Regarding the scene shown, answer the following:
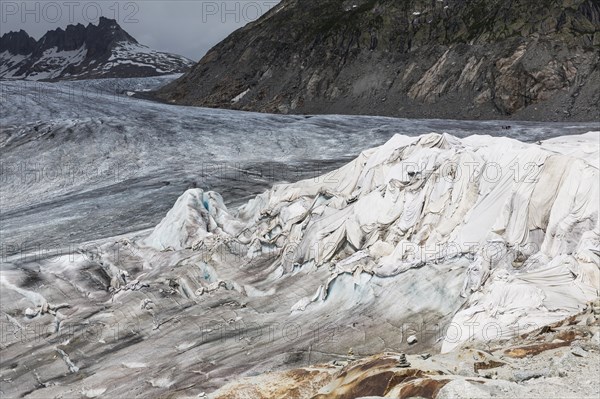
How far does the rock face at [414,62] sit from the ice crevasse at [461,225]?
132ft

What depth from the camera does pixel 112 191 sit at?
107ft

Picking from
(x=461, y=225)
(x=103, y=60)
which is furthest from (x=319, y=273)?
(x=103, y=60)

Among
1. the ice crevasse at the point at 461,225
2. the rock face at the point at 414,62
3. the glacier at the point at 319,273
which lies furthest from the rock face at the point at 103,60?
the ice crevasse at the point at 461,225

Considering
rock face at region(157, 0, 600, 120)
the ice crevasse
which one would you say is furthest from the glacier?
rock face at region(157, 0, 600, 120)

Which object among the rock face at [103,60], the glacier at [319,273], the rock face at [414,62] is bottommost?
the glacier at [319,273]

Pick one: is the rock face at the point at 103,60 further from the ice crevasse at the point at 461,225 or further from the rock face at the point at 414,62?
the ice crevasse at the point at 461,225

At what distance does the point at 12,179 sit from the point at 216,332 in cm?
2724

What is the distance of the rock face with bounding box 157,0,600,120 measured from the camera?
58031 mm

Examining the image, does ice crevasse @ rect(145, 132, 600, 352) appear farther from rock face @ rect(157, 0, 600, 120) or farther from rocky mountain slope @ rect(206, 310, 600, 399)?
rock face @ rect(157, 0, 600, 120)

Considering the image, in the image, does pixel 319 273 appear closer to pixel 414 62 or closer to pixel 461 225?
pixel 461 225

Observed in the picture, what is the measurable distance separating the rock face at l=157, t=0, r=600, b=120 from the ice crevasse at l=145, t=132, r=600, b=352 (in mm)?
40123

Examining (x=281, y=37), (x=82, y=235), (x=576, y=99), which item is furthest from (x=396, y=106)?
(x=82, y=235)

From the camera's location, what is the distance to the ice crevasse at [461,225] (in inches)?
463

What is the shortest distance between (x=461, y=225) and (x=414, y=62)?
55.4 metres
